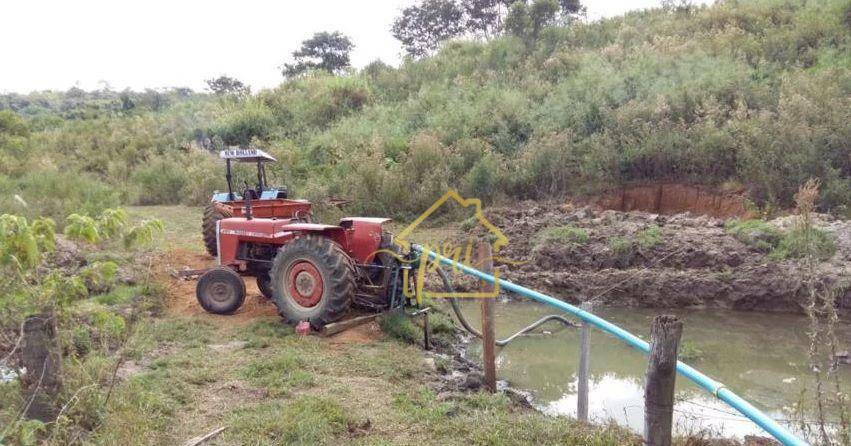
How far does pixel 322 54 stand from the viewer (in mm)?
30844

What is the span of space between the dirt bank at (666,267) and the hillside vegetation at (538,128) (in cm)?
250

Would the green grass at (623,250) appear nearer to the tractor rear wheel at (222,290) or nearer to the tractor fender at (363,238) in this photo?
the tractor fender at (363,238)

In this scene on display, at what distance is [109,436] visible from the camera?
362 centimetres

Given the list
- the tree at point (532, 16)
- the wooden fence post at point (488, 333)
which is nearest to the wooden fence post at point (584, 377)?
the wooden fence post at point (488, 333)

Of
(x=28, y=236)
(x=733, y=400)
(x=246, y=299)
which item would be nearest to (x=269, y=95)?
(x=246, y=299)

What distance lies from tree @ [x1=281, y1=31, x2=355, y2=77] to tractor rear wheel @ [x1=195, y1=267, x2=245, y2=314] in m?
25.2

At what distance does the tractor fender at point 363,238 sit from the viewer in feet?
21.5

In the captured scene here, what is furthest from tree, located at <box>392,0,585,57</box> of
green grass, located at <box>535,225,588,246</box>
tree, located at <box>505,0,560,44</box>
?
green grass, located at <box>535,225,588,246</box>

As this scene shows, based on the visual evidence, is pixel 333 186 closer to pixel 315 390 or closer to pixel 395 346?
pixel 395 346

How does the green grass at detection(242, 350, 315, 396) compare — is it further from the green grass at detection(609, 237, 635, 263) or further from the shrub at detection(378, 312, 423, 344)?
the green grass at detection(609, 237, 635, 263)

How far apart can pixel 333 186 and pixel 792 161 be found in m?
10.3

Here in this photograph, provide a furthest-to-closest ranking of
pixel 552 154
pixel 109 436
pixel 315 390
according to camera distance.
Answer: pixel 552 154, pixel 315 390, pixel 109 436

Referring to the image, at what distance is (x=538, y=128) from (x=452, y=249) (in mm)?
5933

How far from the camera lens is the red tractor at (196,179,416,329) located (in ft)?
20.2
